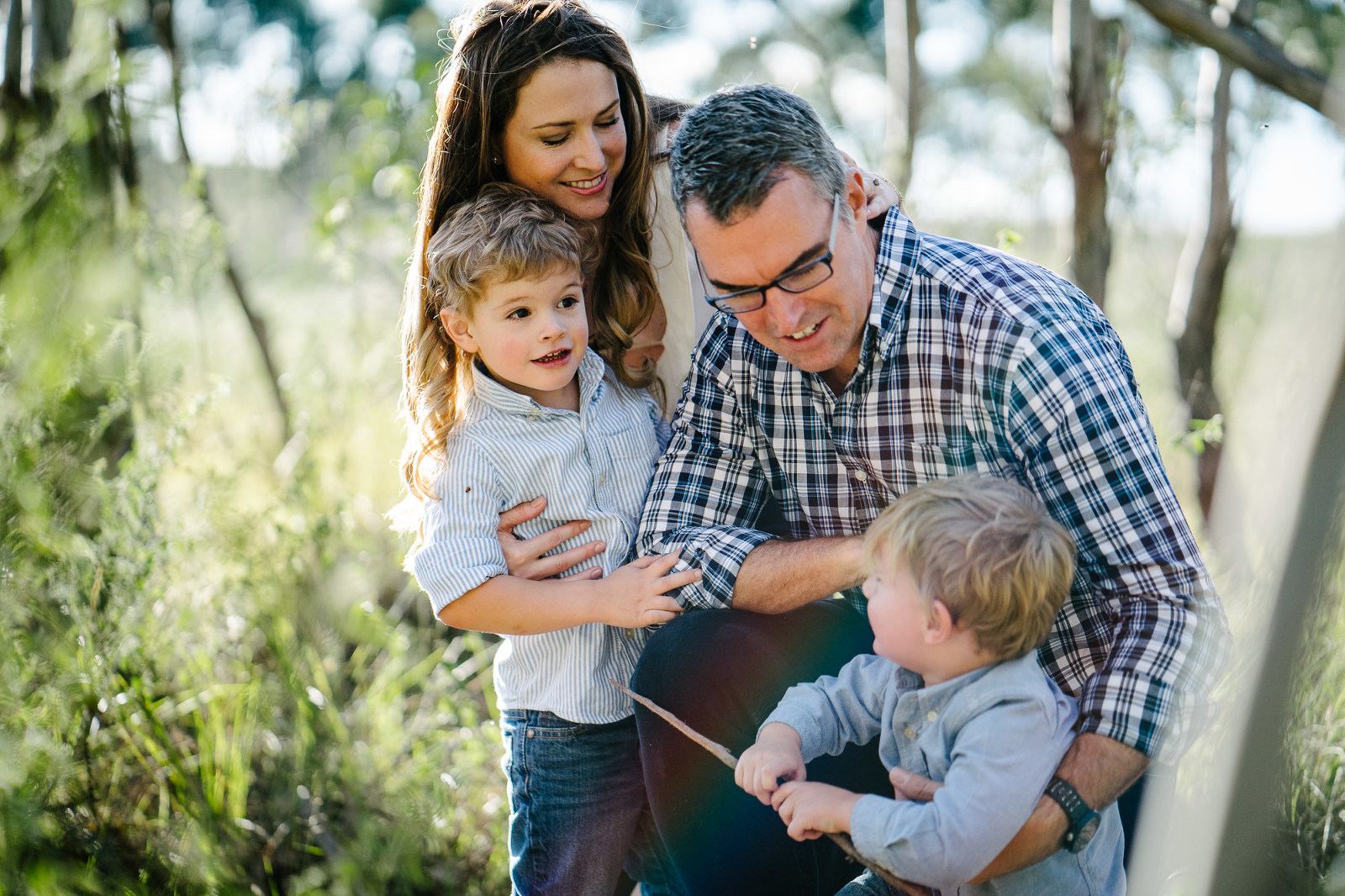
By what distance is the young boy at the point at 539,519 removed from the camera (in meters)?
1.96

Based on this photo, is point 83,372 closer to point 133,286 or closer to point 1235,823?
point 133,286

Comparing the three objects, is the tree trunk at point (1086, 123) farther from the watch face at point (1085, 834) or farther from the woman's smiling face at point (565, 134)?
the watch face at point (1085, 834)

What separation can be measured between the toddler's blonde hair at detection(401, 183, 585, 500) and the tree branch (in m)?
1.38

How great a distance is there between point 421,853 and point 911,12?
10.4 feet

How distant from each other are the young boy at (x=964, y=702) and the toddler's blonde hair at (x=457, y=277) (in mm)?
892

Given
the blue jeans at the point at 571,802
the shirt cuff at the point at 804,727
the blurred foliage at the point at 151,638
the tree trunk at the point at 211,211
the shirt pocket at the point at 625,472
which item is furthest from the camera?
the tree trunk at the point at 211,211

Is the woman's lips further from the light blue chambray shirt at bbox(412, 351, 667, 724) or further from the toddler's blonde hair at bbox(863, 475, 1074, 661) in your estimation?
the toddler's blonde hair at bbox(863, 475, 1074, 661)

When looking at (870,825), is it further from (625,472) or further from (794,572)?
(625,472)

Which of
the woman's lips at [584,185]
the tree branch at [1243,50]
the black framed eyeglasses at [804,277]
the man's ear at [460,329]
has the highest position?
the tree branch at [1243,50]

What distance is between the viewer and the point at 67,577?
7.66 ft

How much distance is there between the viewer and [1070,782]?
4.84ft

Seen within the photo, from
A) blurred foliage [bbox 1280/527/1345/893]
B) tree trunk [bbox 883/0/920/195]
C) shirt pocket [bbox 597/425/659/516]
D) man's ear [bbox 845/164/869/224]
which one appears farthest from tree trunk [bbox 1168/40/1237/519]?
shirt pocket [bbox 597/425/659/516]

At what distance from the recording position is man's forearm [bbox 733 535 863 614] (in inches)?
73.2

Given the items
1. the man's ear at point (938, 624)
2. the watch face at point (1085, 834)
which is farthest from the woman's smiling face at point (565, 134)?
the watch face at point (1085, 834)
